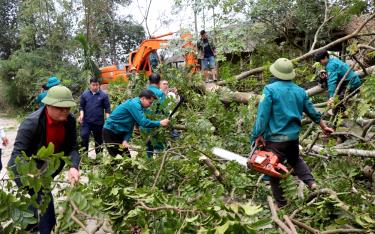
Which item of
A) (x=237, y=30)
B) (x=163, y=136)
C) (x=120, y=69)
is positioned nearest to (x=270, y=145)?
(x=163, y=136)

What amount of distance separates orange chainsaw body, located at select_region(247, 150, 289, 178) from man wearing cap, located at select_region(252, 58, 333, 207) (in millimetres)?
163

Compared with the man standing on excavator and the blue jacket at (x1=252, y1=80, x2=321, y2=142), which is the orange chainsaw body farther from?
the man standing on excavator

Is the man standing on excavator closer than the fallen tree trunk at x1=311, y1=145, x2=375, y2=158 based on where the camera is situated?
No

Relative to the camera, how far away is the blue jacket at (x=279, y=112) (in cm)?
348

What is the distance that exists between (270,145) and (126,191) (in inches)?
56.0

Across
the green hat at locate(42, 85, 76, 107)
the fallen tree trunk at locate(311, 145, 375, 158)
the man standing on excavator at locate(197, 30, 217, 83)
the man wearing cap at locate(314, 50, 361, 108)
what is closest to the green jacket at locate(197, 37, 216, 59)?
the man standing on excavator at locate(197, 30, 217, 83)

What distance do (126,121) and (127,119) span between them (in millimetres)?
29

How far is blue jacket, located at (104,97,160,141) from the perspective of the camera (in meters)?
4.70

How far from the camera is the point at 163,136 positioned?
5.01m

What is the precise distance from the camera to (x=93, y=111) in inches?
259

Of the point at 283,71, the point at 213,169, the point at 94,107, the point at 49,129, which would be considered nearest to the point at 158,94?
the point at 94,107

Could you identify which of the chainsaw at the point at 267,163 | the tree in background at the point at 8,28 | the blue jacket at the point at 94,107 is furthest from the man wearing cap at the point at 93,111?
the tree in background at the point at 8,28

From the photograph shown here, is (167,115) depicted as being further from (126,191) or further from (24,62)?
(24,62)

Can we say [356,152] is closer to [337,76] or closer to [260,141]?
[260,141]
